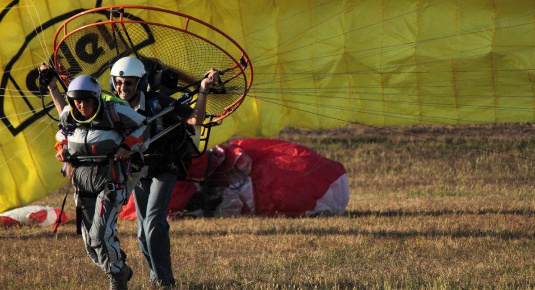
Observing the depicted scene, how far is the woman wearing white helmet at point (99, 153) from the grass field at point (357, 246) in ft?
2.04

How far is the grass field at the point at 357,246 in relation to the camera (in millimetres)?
6129

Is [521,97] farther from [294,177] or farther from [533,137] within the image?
[533,137]

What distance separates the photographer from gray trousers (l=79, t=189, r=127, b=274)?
5.41 meters

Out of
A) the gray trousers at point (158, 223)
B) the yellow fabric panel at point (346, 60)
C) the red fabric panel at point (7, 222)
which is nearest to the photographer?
the gray trousers at point (158, 223)

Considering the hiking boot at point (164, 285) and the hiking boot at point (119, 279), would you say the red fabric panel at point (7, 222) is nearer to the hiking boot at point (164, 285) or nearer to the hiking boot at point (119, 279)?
the hiking boot at point (164, 285)

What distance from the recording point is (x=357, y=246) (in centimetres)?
743

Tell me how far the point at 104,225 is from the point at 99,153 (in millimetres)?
415

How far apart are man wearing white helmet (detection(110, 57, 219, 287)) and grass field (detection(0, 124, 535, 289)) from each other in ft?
0.85

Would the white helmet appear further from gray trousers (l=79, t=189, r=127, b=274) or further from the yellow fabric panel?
the yellow fabric panel

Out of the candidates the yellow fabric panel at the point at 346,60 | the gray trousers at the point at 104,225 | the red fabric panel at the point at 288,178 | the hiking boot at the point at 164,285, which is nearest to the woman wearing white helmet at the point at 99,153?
the gray trousers at the point at 104,225

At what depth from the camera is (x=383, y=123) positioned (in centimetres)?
906

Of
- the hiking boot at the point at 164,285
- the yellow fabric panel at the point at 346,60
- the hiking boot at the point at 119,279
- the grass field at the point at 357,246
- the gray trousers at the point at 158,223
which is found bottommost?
the grass field at the point at 357,246

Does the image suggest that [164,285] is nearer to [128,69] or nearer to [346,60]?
[128,69]

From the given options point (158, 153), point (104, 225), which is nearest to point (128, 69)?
point (158, 153)
